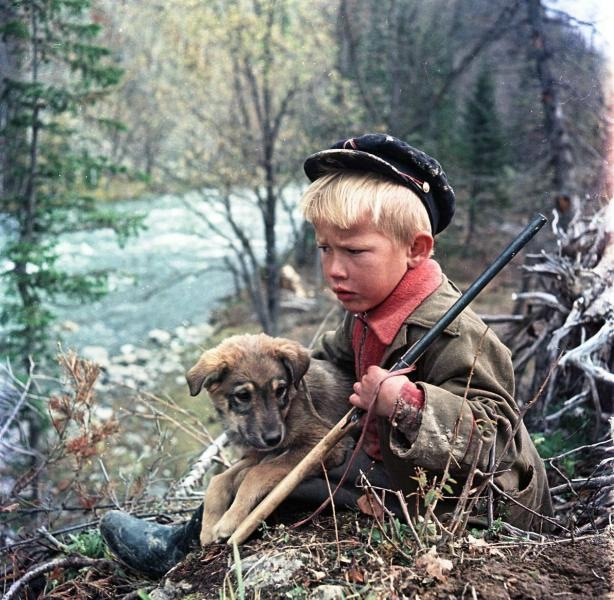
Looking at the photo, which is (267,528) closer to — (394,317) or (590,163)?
(394,317)

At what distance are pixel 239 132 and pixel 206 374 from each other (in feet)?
44.9

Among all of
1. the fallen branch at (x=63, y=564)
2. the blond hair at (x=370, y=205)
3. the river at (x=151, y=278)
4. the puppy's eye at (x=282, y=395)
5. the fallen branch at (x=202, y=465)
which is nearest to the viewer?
the blond hair at (x=370, y=205)

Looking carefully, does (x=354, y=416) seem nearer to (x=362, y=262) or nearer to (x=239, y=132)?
(x=362, y=262)

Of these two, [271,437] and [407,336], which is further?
[271,437]

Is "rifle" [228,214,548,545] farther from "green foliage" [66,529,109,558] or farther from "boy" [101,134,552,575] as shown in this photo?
"green foliage" [66,529,109,558]

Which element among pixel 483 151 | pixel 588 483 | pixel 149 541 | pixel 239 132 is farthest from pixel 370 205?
pixel 239 132

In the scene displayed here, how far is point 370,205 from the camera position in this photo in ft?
10.7

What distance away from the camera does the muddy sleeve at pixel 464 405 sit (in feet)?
9.65

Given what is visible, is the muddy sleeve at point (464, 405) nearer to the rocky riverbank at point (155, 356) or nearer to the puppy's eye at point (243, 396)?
the puppy's eye at point (243, 396)

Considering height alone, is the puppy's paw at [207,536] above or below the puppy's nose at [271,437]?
below

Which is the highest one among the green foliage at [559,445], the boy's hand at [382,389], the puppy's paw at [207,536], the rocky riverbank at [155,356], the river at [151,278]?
the boy's hand at [382,389]

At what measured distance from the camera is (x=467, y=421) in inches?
117

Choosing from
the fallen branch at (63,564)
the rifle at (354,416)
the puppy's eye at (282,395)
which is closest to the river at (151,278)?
the fallen branch at (63,564)

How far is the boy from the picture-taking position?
2.97m
